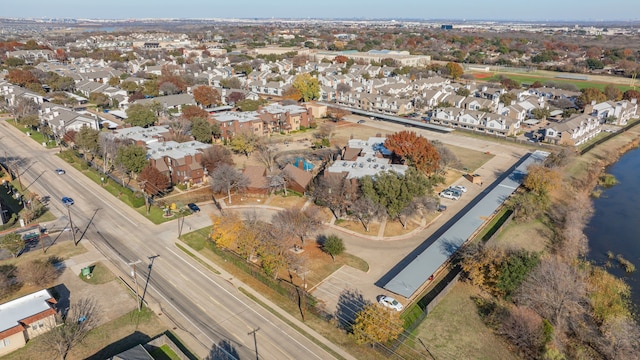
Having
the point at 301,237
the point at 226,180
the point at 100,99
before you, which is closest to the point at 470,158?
the point at 301,237

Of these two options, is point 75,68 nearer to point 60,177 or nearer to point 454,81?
point 60,177

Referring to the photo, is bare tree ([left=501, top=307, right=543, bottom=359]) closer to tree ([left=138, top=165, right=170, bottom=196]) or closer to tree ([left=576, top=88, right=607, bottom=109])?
tree ([left=138, top=165, right=170, bottom=196])

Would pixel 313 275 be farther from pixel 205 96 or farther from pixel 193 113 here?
pixel 205 96

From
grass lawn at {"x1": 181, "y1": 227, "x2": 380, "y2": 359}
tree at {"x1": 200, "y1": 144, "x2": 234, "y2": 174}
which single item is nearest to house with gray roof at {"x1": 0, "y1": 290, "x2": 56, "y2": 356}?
grass lawn at {"x1": 181, "y1": 227, "x2": 380, "y2": 359}

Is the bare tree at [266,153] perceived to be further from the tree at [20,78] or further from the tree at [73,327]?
the tree at [20,78]

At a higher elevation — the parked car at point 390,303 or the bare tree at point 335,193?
the bare tree at point 335,193

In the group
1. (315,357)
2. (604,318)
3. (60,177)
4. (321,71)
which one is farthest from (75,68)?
(604,318)

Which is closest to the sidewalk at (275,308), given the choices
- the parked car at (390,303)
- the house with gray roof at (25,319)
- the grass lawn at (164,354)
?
the parked car at (390,303)
